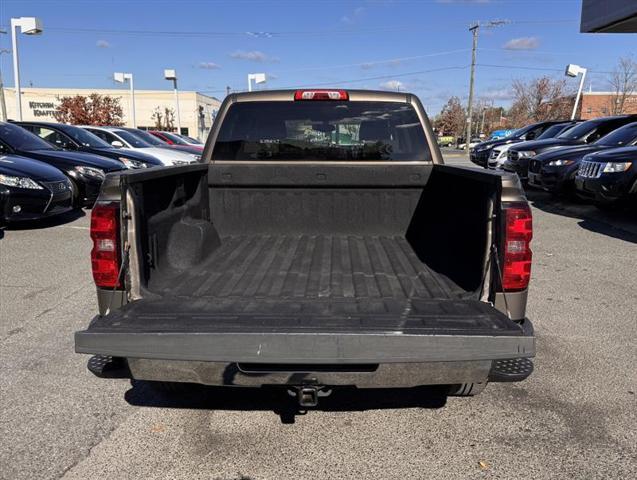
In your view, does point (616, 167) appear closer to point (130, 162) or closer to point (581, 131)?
point (581, 131)

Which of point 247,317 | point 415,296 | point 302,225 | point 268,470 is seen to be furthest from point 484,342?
point 302,225

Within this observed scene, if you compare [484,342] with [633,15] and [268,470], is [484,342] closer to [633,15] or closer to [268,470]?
[268,470]

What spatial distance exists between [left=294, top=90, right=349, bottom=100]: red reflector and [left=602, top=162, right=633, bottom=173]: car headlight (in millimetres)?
6470

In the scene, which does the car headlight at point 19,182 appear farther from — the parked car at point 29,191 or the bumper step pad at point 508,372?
the bumper step pad at point 508,372

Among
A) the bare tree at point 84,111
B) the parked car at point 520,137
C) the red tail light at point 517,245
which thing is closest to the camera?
the red tail light at point 517,245

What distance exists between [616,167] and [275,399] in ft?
25.7

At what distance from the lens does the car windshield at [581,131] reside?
516 inches

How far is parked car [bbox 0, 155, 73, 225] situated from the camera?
7691 mm

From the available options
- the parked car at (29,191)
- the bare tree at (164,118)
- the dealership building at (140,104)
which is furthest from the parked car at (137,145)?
the dealership building at (140,104)

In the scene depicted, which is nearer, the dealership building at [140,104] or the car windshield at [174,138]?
the car windshield at [174,138]

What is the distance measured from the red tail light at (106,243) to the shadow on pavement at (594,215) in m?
7.86

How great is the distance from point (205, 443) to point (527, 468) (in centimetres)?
170

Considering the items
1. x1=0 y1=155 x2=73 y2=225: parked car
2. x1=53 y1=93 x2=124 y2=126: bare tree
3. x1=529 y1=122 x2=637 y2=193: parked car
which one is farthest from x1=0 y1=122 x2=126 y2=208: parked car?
x1=53 y1=93 x2=124 y2=126: bare tree

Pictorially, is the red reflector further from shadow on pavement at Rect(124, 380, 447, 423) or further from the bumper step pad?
the bumper step pad
